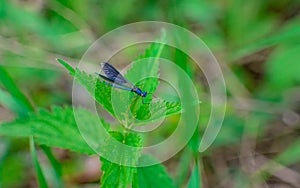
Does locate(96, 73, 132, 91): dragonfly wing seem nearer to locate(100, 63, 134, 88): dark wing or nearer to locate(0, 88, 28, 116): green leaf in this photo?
locate(100, 63, 134, 88): dark wing

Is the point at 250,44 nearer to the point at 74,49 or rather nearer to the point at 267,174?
the point at 267,174

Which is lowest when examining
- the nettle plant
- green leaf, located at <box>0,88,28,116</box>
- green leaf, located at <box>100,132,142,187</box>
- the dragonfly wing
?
green leaf, located at <box>100,132,142,187</box>

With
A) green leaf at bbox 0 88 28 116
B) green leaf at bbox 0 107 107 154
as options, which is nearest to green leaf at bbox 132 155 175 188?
green leaf at bbox 0 107 107 154

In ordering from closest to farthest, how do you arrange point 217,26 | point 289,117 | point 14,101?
1. point 14,101
2. point 289,117
3. point 217,26

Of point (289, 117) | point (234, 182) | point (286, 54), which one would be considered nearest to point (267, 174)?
point (234, 182)

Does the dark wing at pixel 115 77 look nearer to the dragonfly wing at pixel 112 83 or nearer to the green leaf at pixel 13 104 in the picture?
the dragonfly wing at pixel 112 83

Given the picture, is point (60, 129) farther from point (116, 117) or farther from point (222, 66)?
point (222, 66)
